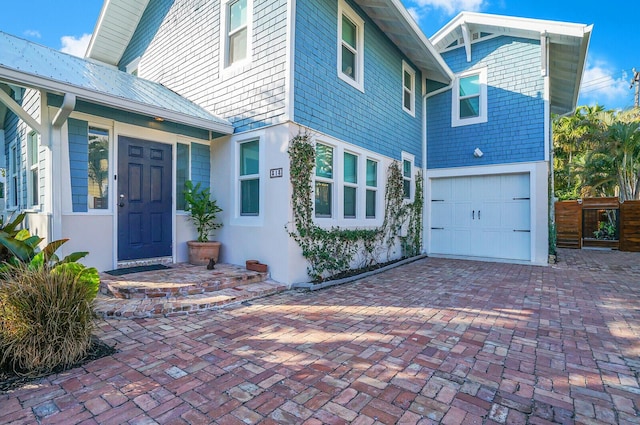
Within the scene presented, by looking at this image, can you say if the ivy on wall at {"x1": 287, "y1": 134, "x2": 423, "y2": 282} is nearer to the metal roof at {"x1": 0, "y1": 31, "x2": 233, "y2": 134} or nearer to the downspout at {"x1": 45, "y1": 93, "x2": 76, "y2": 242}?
the metal roof at {"x1": 0, "y1": 31, "x2": 233, "y2": 134}

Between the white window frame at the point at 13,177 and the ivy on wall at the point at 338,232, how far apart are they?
Answer: 6.12 metres

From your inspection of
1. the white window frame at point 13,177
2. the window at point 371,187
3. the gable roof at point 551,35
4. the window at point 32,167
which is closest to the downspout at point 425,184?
the gable roof at point 551,35

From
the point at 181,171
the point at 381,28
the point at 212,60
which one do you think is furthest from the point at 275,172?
the point at 381,28

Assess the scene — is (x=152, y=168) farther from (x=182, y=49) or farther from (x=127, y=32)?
(x=127, y=32)

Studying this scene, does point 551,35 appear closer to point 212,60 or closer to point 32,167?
point 212,60

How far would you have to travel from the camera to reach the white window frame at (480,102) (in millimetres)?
8641

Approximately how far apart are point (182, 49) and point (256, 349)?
674 centimetres

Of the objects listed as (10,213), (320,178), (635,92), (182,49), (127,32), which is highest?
(635,92)

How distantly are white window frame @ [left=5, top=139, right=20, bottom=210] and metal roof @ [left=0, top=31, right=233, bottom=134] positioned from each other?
9.59 feet

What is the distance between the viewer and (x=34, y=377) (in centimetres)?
237

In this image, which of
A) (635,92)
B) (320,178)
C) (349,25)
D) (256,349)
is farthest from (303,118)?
(635,92)

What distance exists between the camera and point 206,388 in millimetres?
2285

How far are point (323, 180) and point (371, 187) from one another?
5.70 ft

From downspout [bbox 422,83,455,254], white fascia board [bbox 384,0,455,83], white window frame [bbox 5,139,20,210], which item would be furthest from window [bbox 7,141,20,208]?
downspout [bbox 422,83,455,254]
